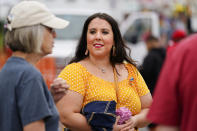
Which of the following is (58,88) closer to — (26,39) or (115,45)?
(26,39)

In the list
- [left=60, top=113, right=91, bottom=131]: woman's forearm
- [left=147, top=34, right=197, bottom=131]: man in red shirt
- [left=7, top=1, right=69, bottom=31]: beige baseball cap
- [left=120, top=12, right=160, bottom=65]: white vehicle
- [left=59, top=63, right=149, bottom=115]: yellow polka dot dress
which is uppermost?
[left=7, top=1, right=69, bottom=31]: beige baseball cap

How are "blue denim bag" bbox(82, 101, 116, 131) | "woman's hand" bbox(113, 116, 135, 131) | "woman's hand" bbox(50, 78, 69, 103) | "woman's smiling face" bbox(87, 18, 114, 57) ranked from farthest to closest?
1. "woman's smiling face" bbox(87, 18, 114, 57)
2. "woman's hand" bbox(113, 116, 135, 131)
3. "blue denim bag" bbox(82, 101, 116, 131)
4. "woman's hand" bbox(50, 78, 69, 103)

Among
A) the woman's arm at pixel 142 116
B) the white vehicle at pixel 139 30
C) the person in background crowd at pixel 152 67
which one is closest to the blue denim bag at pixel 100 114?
the woman's arm at pixel 142 116

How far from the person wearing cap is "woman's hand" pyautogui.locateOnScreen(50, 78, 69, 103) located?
23 centimetres

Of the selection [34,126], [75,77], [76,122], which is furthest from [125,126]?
[34,126]

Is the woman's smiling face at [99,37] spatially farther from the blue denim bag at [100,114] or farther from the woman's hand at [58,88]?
the woman's hand at [58,88]

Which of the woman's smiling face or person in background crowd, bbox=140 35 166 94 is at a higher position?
the woman's smiling face

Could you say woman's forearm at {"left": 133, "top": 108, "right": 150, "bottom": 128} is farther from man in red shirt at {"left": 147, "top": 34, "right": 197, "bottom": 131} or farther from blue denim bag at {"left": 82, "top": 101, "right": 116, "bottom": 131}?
man in red shirt at {"left": 147, "top": 34, "right": 197, "bottom": 131}

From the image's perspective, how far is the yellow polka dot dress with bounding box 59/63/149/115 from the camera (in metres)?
4.30

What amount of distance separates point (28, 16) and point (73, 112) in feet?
3.66

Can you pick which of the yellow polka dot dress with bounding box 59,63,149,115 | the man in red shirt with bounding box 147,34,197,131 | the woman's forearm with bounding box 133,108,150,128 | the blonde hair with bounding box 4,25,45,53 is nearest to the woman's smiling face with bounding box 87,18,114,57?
the yellow polka dot dress with bounding box 59,63,149,115

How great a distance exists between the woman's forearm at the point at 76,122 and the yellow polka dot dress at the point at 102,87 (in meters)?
0.13

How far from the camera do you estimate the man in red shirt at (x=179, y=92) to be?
2777mm

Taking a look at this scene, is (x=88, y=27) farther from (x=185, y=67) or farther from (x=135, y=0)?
(x=135, y=0)
